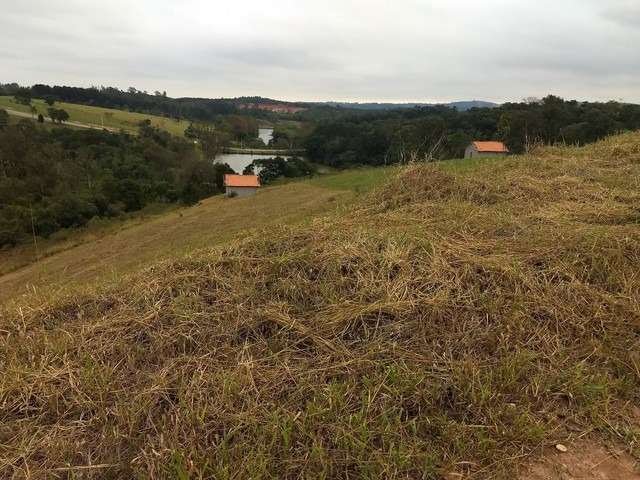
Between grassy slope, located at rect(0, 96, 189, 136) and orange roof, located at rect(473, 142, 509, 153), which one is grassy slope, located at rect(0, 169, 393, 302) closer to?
orange roof, located at rect(473, 142, 509, 153)

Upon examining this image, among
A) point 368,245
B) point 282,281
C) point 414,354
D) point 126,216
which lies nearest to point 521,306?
point 414,354

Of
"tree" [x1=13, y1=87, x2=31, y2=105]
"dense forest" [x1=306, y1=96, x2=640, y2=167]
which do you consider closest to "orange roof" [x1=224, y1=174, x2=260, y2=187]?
"dense forest" [x1=306, y1=96, x2=640, y2=167]

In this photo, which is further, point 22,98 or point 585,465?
point 22,98

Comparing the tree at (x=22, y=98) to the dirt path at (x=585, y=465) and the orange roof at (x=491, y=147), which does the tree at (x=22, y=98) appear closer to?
the orange roof at (x=491, y=147)

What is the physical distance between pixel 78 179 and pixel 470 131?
113ft

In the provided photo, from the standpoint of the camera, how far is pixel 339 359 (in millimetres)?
2195

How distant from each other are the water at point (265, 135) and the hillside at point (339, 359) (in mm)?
82092

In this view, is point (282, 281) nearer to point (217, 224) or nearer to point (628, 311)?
point (628, 311)

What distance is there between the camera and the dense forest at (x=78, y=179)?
89.0 feet

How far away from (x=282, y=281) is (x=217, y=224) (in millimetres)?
11341

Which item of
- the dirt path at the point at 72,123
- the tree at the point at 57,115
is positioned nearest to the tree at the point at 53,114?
the tree at the point at 57,115

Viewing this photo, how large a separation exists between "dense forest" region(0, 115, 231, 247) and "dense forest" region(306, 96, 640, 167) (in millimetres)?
15812

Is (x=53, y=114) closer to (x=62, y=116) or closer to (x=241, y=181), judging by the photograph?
(x=62, y=116)

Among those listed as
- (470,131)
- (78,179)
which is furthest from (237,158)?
(470,131)
